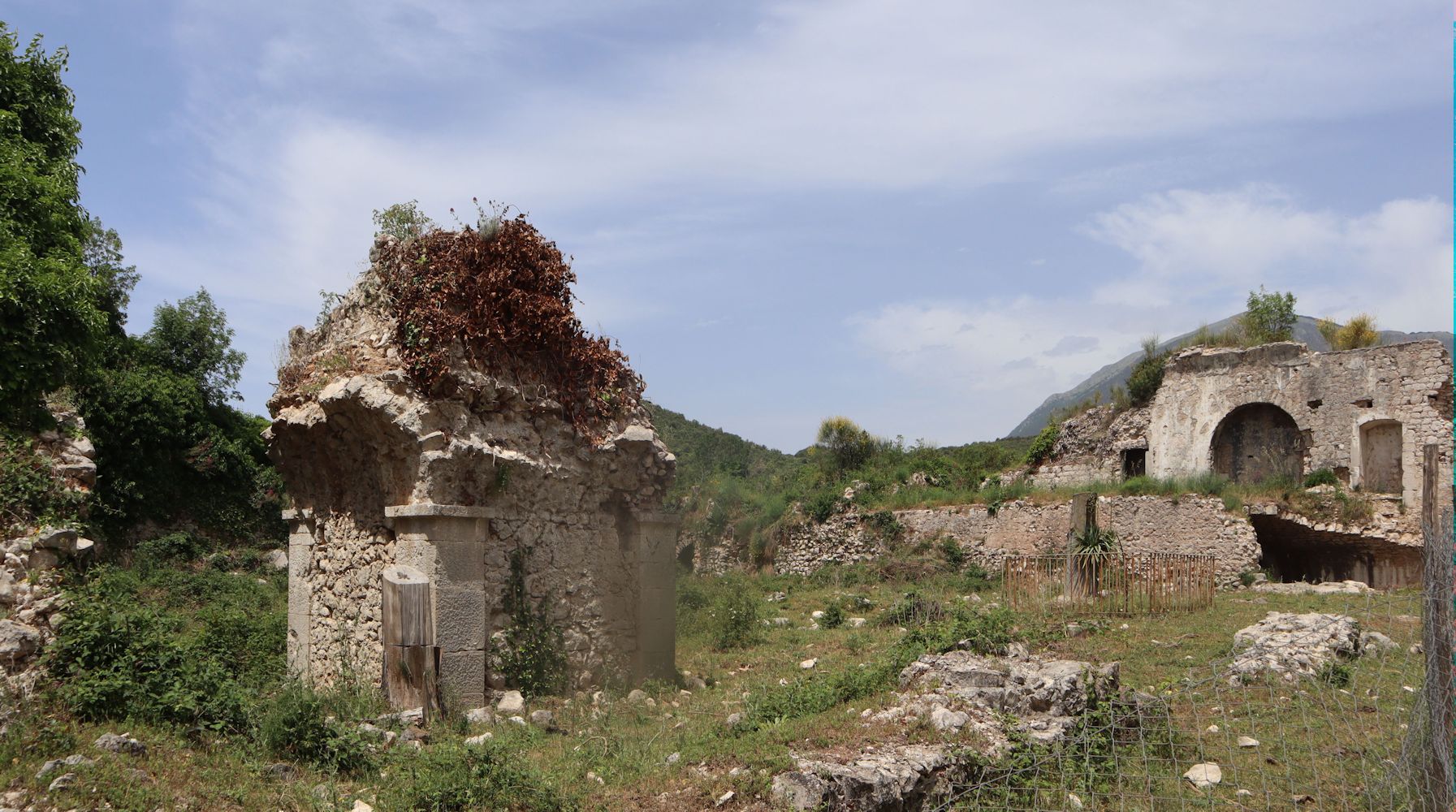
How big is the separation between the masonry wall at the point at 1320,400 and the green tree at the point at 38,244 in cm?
2506

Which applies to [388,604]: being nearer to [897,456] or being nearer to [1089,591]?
[1089,591]

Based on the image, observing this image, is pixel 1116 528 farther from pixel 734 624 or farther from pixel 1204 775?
pixel 1204 775

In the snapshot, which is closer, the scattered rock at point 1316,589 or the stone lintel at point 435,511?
the stone lintel at point 435,511

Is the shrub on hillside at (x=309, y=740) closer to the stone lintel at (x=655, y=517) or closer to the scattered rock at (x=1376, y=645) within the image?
the stone lintel at (x=655, y=517)

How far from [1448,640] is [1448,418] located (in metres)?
20.8

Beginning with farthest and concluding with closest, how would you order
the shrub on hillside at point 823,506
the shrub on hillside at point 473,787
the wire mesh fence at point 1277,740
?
the shrub on hillside at point 823,506 → the shrub on hillside at point 473,787 → the wire mesh fence at point 1277,740

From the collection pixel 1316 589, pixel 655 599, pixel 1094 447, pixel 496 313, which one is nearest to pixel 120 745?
pixel 496 313

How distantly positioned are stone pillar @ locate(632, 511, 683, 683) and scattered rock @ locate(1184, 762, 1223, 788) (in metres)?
5.71

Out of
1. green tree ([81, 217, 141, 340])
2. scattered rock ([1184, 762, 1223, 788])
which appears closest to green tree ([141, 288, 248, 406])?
green tree ([81, 217, 141, 340])

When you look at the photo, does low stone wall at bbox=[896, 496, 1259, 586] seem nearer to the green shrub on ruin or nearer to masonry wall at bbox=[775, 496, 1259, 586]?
masonry wall at bbox=[775, 496, 1259, 586]

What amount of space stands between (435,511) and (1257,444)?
2433 centimetres

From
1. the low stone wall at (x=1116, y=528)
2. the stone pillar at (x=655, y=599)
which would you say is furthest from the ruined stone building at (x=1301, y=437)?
the stone pillar at (x=655, y=599)

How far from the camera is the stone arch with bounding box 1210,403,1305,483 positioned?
83.4 ft

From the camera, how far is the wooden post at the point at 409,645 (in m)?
8.55
